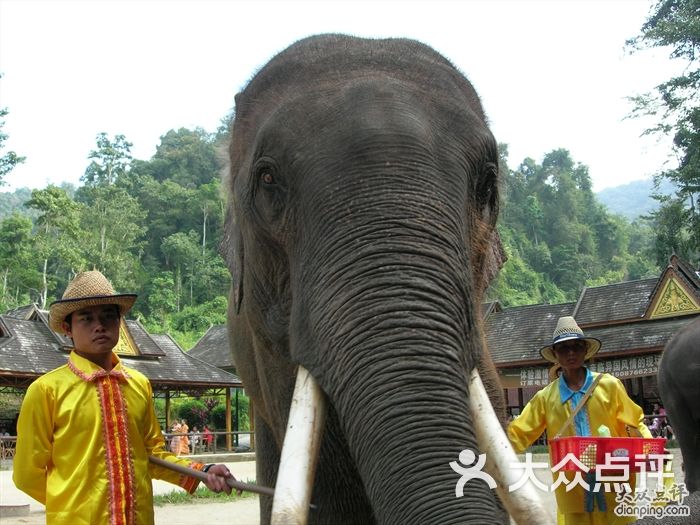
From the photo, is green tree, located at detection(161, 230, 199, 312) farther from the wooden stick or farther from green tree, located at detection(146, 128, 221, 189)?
the wooden stick

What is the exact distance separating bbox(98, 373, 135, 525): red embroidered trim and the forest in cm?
2690

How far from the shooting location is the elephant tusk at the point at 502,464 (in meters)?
2.48

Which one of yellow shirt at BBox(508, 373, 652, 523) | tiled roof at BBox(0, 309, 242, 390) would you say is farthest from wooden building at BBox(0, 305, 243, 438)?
yellow shirt at BBox(508, 373, 652, 523)

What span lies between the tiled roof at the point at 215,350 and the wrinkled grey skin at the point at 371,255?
37832 mm

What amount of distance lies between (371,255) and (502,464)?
75 centimetres

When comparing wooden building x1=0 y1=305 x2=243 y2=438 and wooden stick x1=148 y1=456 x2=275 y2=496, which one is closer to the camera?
wooden stick x1=148 y1=456 x2=275 y2=496

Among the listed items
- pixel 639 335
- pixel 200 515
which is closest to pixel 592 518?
pixel 200 515

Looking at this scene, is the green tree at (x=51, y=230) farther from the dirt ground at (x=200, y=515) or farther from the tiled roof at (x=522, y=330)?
the dirt ground at (x=200, y=515)

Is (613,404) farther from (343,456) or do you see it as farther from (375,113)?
(375,113)

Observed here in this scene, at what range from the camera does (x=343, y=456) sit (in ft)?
11.6

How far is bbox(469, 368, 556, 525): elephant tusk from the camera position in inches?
97.5

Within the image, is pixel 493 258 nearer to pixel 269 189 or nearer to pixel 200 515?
pixel 269 189

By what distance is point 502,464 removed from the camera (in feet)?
8.70

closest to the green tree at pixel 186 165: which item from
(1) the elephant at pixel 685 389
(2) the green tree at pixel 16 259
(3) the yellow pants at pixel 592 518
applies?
(2) the green tree at pixel 16 259
